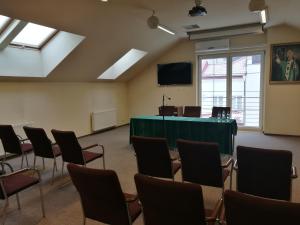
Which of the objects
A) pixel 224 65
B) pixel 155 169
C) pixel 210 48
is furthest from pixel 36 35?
pixel 224 65

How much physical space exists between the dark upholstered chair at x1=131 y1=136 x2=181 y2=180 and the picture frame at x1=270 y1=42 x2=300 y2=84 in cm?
472

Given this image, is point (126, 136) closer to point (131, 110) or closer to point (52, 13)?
point (131, 110)

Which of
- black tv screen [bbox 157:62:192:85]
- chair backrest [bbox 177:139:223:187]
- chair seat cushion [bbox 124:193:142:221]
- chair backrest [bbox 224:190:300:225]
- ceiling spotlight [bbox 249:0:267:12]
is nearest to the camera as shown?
chair backrest [bbox 224:190:300:225]

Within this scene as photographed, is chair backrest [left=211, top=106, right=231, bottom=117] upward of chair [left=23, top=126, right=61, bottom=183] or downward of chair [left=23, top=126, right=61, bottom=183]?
upward

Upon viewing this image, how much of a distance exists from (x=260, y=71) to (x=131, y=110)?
4384 millimetres

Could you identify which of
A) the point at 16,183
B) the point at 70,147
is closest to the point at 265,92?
the point at 70,147

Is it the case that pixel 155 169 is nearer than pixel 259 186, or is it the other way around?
pixel 259 186

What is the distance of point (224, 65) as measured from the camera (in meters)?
7.16

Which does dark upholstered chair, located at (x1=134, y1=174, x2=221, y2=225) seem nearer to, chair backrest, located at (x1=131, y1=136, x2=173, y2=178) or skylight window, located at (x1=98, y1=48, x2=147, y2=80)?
chair backrest, located at (x1=131, y1=136, x2=173, y2=178)

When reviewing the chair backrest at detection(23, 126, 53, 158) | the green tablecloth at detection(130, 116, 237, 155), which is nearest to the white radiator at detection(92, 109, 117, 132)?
the green tablecloth at detection(130, 116, 237, 155)

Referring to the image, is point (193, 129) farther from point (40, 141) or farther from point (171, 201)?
point (171, 201)

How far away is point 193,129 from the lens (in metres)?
4.68

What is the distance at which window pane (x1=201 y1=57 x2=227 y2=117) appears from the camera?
23.7 feet

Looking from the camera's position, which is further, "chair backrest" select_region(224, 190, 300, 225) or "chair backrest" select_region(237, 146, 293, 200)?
"chair backrest" select_region(237, 146, 293, 200)
